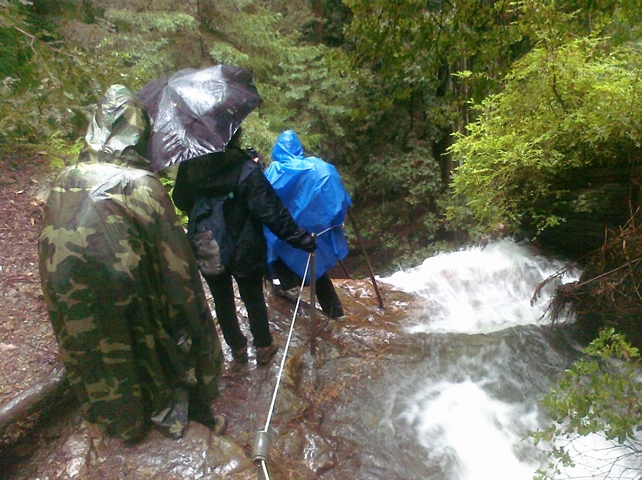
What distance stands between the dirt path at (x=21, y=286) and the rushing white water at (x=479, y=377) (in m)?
2.67

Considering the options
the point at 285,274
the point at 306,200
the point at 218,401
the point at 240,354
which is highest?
the point at 306,200

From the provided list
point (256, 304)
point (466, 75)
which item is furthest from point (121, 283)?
point (466, 75)

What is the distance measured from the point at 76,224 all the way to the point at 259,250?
1.39m

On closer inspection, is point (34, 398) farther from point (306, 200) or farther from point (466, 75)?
point (466, 75)

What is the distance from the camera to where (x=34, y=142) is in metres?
5.94

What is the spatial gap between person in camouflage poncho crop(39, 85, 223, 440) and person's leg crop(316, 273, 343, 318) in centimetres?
223

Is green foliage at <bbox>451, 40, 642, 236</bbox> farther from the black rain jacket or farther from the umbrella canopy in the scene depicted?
the umbrella canopy

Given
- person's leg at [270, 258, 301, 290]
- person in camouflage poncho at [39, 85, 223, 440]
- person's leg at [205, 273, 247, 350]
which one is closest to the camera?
person in camouflage poncho at [39, 85, 223, 440]

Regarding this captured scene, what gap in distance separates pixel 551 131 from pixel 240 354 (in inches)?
149

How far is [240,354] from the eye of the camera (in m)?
3.88

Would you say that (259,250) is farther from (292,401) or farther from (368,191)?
(368,191)

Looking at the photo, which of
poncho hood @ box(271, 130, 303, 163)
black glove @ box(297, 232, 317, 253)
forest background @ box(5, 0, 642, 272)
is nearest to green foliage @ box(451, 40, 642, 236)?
forest background @ box(5, 0, 642, 272)

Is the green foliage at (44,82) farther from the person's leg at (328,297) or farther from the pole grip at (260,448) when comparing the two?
the pole grip at (260,448)

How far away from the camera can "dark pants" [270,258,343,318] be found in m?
4.48
